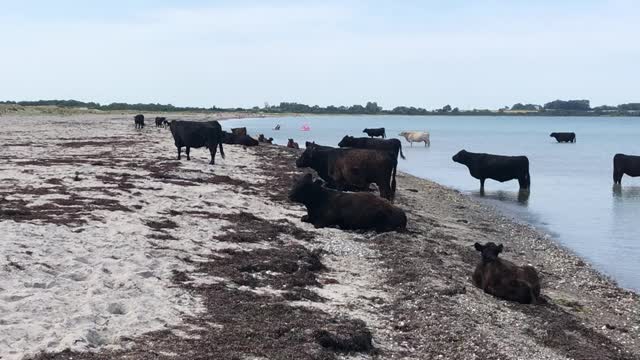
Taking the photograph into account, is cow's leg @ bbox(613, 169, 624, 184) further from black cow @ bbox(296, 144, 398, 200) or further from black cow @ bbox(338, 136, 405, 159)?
black cow @ bbox(296, 144, 398, 200)

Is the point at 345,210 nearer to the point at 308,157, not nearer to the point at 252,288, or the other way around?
the point at 308,157

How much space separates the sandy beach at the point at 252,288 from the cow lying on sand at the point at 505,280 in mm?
190

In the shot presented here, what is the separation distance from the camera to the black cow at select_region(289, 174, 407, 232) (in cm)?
1261

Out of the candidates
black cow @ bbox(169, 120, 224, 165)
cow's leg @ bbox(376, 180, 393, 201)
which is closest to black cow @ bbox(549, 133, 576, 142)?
→ black cow @ bbox(169, 120, 224, 165)

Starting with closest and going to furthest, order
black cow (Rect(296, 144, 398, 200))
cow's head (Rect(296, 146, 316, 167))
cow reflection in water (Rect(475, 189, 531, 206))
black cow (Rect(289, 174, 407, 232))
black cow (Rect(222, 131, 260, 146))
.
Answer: black cow (Rect(289, 174, 407, 232))
black cow (Rect(296, 144, 398, 200))
cow's head (Rect(296, 146, 316, 167))
cow reflection in water (Rect(475, 189, 531, 206))
black cow (Rect(222, 131, 260, 146))

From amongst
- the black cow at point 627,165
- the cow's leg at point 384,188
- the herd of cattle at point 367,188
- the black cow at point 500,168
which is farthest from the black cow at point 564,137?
the cow's leg at point 384,188

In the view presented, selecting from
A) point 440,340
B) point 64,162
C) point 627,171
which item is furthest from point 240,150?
point 440,340

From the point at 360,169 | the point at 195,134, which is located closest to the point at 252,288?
the point at 360,169

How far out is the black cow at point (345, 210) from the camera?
12.6 meters

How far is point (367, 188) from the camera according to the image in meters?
16.5

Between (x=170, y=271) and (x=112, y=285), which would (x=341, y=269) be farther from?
(x=112, y=285)

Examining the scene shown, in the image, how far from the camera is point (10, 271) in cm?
756

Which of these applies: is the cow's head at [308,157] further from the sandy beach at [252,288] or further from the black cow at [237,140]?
the black cow at [237,140]

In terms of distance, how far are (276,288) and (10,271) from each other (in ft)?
8.96
